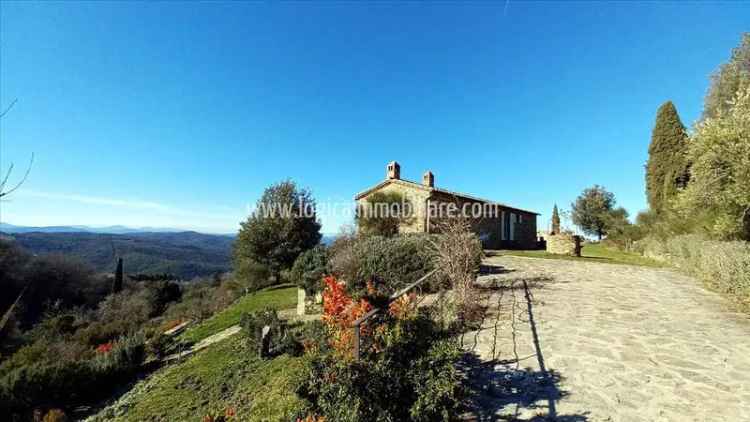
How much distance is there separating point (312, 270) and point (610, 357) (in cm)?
800

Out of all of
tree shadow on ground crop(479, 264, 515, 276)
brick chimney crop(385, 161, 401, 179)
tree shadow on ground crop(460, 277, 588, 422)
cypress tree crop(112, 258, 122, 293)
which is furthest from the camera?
brick chimney crop(385, 161, 401, 179)

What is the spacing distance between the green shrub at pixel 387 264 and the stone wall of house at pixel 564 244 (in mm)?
11984

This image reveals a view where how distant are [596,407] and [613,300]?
5372 mm

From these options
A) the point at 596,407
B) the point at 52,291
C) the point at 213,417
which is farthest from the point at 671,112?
the point at 52,291

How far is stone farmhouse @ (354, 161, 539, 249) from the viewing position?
19141 millimetres

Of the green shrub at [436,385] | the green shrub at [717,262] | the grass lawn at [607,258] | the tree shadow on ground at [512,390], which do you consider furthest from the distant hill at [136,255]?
the green shrub at [717,262]

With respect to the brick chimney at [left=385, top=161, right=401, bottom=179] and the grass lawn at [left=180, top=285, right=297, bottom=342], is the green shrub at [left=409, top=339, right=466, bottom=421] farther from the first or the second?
the brick chimney at [left=385, top=161, right=401, bottom=179]

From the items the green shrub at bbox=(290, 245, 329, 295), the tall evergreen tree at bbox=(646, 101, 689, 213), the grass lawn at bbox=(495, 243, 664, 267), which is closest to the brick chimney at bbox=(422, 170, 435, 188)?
the grass lawn at bbox=(495, 243, 664, 267)

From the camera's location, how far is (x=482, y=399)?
12.2ft

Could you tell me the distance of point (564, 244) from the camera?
1745 cm

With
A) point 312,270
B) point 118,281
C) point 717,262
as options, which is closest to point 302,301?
point 312,270

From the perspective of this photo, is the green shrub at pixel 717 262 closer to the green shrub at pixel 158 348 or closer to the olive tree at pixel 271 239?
the green shrub at pixel 158 348

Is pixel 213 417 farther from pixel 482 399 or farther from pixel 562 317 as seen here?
pixel 562 317

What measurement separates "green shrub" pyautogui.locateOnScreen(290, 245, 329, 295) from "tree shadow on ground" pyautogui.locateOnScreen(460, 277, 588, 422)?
5.94 meters
